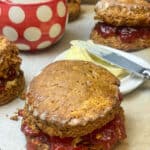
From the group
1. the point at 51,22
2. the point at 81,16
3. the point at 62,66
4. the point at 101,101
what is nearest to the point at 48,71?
the point at 62,66

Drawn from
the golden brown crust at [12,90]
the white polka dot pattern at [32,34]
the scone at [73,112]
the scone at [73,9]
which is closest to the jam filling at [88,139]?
the scone at [73,112]

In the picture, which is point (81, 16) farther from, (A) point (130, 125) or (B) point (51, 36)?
(A) point (130, 125)

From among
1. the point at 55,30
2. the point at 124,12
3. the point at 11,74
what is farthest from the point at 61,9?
the point at 11,74

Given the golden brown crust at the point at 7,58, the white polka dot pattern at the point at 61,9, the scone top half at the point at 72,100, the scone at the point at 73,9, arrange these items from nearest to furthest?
the scone top half at the point at 72,100 → the golden brown crust at the point at 7,58 → the white polka dot pattern at the point at 61,9 → the scone at the point at 73,9

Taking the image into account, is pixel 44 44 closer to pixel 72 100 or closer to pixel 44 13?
pixel 44 13

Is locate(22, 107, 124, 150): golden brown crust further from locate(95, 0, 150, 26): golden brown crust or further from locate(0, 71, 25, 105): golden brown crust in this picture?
locate(95, 0, 150, 26): golden brown crust

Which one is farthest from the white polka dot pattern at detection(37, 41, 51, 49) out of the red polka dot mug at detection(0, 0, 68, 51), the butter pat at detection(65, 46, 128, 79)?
the butter pat at detection(65, 46, 128, 79)

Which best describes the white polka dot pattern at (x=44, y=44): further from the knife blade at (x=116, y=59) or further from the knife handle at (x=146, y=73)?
the knife handle at (x=146, y=73)
